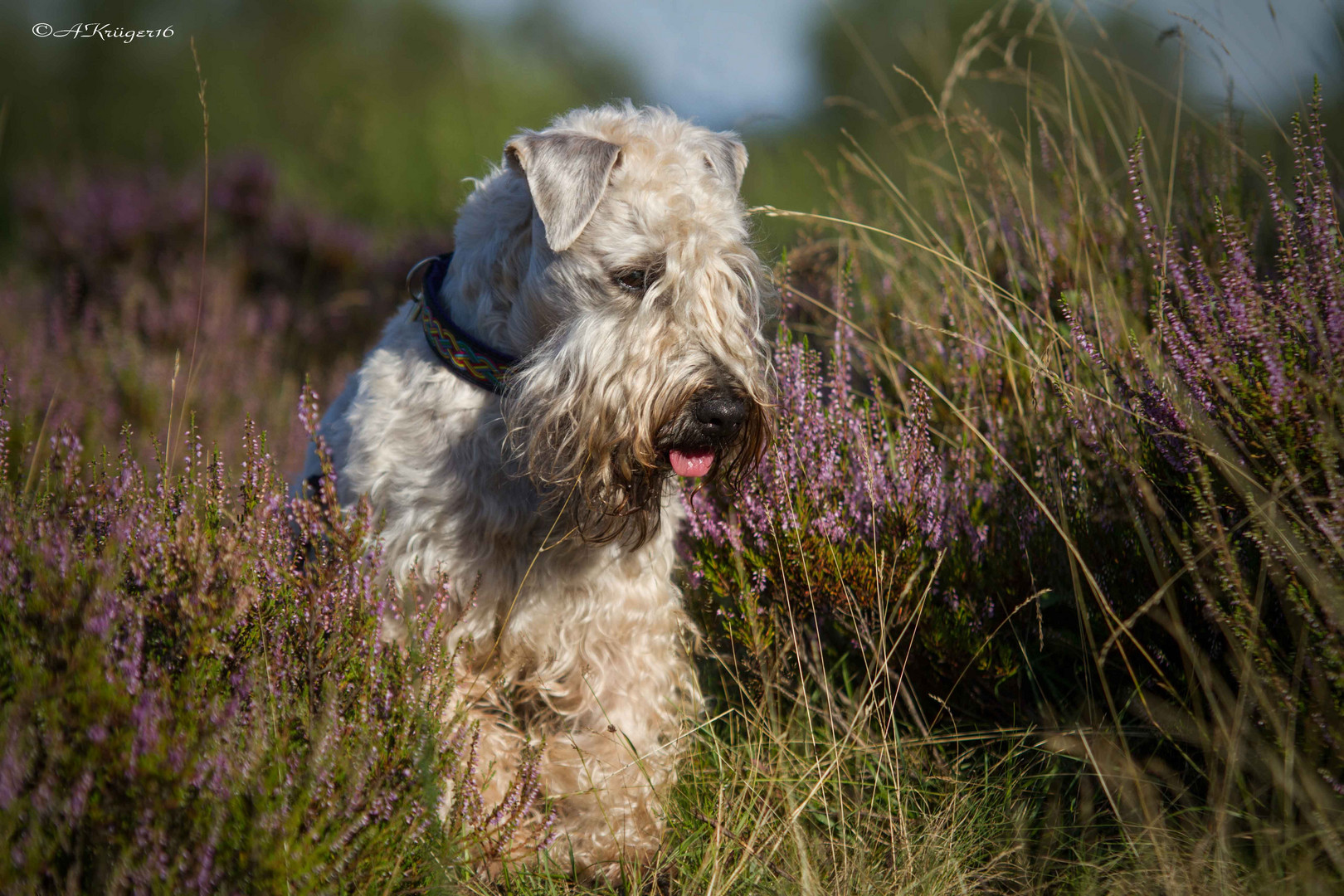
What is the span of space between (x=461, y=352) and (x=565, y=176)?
628mm

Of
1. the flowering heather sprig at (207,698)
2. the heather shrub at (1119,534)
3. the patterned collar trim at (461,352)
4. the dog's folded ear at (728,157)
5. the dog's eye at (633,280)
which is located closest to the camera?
the flowering heather sprig at (207,698)

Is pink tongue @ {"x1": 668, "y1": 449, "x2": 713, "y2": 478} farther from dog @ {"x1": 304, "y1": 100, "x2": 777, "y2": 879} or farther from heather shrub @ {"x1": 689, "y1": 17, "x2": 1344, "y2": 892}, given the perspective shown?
heather shrub @ {"x1": 689, "y1": 17, "x2": 1344, "y2": 892}

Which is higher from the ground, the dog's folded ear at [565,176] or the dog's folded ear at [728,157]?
the dog's folded ear at [728,157]

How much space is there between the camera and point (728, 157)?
2.92 meters

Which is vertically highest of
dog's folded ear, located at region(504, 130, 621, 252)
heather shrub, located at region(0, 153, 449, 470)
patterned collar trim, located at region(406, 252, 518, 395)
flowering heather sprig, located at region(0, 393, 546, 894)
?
heather shrub, located at region(0, 153, 449, 470)

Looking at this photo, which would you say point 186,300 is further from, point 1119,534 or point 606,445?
point 1119,534

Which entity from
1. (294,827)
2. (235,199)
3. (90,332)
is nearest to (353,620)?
(294,827)

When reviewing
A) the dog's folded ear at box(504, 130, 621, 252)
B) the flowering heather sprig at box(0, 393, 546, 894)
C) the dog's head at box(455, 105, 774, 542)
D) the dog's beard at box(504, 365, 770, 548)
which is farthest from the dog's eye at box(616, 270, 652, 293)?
the flowering heather sprig at box(0, 393, 546, 894)

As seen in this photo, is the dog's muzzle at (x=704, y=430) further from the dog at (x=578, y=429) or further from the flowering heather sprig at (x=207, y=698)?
the flowering heather sprig at (x=207, y=698)

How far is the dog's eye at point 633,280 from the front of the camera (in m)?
2.46

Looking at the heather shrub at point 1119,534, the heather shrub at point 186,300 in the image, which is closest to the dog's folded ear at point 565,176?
the heather shrub at point 1119,534

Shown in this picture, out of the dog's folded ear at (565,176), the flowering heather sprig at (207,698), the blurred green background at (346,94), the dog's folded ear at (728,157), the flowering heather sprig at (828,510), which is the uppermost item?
the blurred green background at (346,94)

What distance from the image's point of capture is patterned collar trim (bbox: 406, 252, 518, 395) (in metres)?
2.59

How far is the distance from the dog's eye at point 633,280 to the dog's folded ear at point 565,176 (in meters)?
0.18
